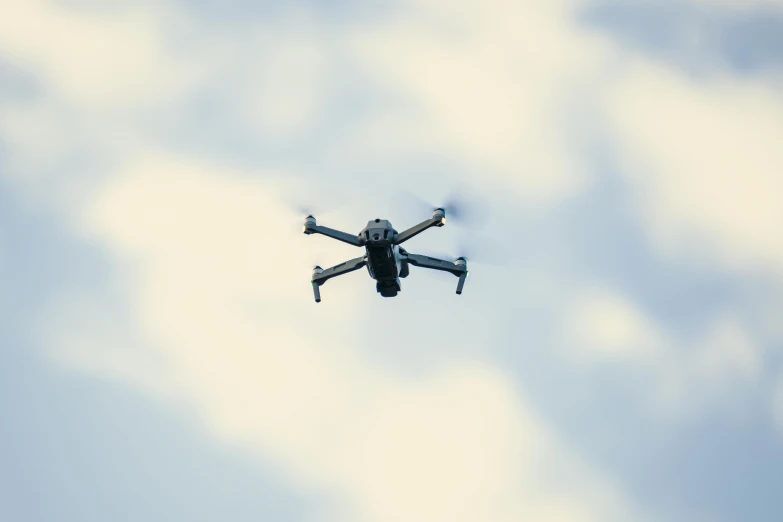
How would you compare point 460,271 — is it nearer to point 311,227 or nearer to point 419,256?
point 419,256

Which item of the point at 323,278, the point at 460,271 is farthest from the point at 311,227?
the point at 460,271

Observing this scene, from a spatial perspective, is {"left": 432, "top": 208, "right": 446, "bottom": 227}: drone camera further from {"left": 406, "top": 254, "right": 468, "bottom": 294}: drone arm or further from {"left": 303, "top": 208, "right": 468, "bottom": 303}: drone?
{"left": 406, "top": 254, "right": 468, "bottom": 294}: drone arm

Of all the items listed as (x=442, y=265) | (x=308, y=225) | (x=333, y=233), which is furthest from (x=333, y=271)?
(x=442, y=265)

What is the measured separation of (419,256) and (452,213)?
464cm

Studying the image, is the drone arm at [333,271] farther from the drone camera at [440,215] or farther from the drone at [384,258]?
the drone camera at [440,215]

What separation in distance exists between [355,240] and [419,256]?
630cm

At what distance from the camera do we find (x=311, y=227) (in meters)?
117

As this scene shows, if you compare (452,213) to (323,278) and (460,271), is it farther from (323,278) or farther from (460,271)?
(323,278)

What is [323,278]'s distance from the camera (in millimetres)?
118625

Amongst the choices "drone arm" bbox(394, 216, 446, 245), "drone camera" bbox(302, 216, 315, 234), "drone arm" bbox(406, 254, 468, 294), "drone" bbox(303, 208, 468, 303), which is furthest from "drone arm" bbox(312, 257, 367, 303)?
"drone arm" bbox(394, 216, 446, 245)

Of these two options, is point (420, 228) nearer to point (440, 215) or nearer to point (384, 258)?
point (440, 215)

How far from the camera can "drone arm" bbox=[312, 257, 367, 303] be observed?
380ft

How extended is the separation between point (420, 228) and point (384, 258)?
3.81 metres

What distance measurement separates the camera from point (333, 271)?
117875 millimetres
